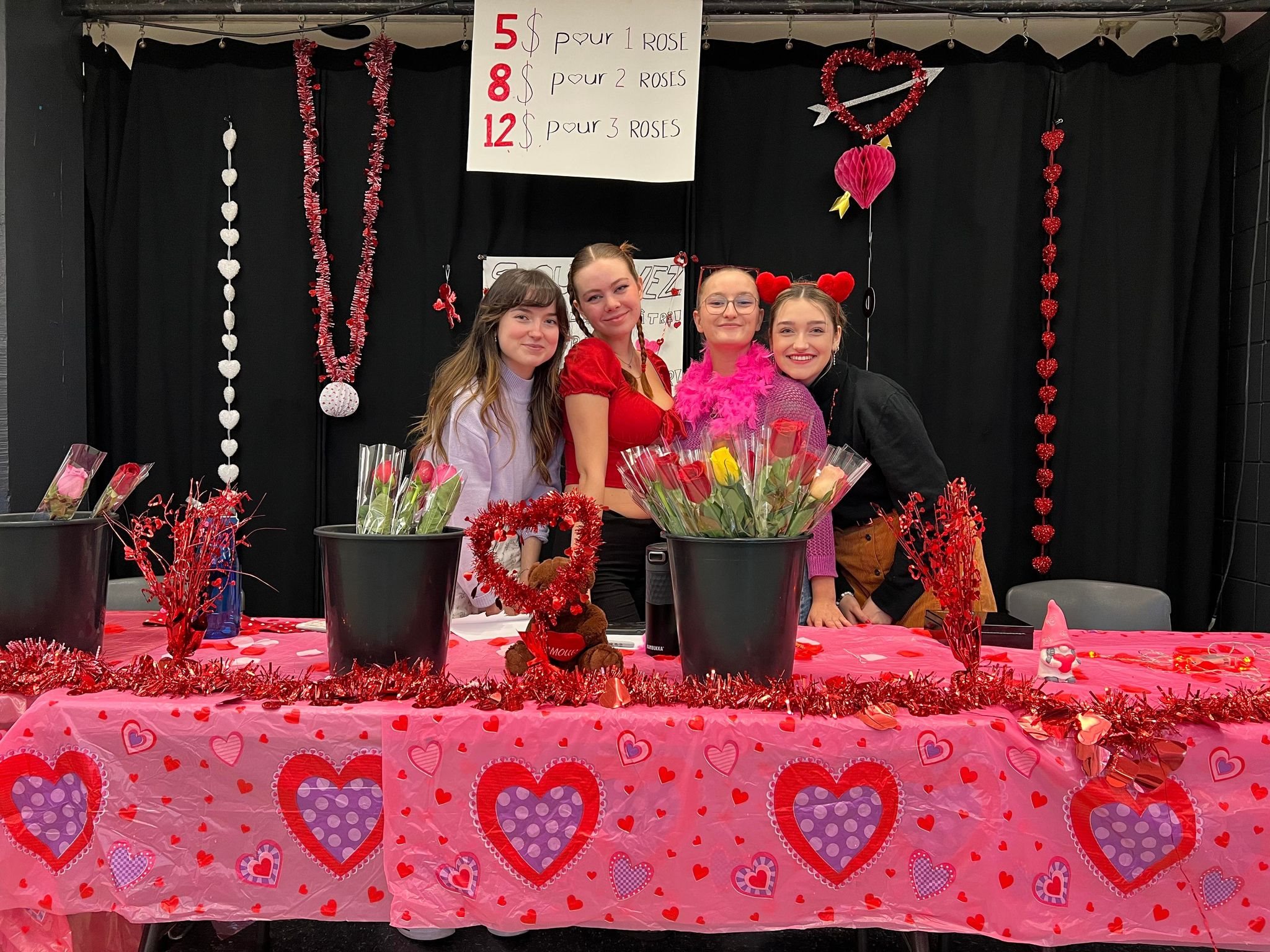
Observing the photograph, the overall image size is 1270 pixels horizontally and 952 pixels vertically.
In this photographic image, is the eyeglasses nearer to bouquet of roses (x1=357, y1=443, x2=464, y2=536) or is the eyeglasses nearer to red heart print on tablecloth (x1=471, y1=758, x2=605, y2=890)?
bouquet of roses (x1=357, y1=443, x2=464, y2=536)

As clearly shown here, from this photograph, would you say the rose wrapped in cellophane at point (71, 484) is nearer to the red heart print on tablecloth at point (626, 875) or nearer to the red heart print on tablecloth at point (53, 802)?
the red heart print on tablecloth at point (53, 802)

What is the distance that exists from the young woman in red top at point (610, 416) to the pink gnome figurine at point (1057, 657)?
0.94 m

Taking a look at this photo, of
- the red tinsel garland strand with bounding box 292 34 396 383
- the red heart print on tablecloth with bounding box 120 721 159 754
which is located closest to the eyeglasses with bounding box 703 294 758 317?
the red heart print on tablecloth with bounding box 120 721 159 754

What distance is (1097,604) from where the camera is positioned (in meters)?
2.51

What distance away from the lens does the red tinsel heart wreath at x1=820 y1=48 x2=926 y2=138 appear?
10.6 ft

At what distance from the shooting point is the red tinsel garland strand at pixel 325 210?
3.36 m

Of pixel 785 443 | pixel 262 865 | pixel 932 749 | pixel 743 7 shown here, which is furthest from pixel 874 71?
pixel 262 865

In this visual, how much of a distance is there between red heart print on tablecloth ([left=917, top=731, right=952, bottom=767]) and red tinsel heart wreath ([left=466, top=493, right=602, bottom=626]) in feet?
1.58

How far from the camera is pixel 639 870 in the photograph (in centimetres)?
106

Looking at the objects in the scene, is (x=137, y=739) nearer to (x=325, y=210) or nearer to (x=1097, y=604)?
(x=1097, y=604)

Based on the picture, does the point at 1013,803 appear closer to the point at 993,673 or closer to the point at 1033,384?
the point at 993,673

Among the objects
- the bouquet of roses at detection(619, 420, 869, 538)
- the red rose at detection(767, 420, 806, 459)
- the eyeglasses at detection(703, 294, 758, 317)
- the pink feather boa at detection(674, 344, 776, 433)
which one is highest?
the eyeglasses at detection(703, 294, 758, 317)

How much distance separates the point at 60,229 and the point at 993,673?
3.42 metres

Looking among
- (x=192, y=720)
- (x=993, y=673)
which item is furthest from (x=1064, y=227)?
(x=192, y=720)
